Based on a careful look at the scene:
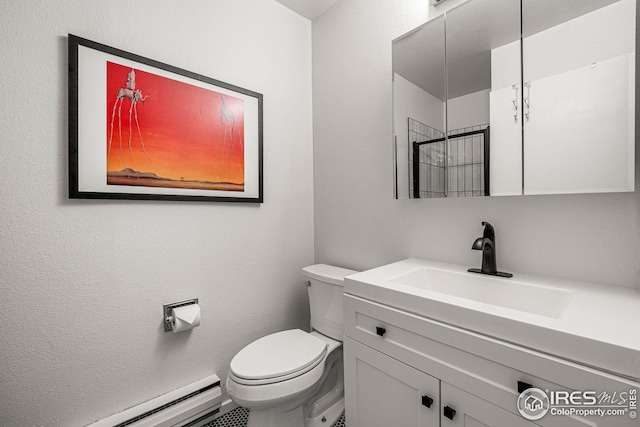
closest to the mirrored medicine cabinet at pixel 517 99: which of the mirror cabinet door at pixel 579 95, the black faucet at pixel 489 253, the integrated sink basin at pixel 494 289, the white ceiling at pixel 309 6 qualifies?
the mirror cabinet door at pixel 579 95

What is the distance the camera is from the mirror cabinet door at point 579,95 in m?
0.87

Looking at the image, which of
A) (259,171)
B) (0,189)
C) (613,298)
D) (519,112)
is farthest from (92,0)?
(613,298)

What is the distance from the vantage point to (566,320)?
2.19ft

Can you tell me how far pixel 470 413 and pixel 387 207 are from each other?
984 mm

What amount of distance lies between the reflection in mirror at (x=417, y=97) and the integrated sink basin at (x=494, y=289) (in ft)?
1.36

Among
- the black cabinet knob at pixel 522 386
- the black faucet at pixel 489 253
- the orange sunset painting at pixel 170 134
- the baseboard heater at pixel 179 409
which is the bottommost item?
the baseboard heater at pixel 179 409

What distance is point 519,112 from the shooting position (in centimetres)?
105

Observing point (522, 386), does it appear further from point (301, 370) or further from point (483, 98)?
point (483, 98)

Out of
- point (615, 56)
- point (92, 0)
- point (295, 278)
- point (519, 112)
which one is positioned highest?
point (92, 0)

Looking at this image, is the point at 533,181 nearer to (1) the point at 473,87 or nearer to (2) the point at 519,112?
(2) the point at 519,112

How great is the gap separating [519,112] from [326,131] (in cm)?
110

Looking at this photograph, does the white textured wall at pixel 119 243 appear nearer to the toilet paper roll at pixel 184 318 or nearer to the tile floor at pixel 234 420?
the toilet paper roll at pixel 184 318

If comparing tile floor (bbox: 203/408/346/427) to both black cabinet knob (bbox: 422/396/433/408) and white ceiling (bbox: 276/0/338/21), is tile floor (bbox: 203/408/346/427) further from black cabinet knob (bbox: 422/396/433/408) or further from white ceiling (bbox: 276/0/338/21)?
white ceiling (bbox: 276/0/338/21)

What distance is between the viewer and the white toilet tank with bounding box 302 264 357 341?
4.82 ft
